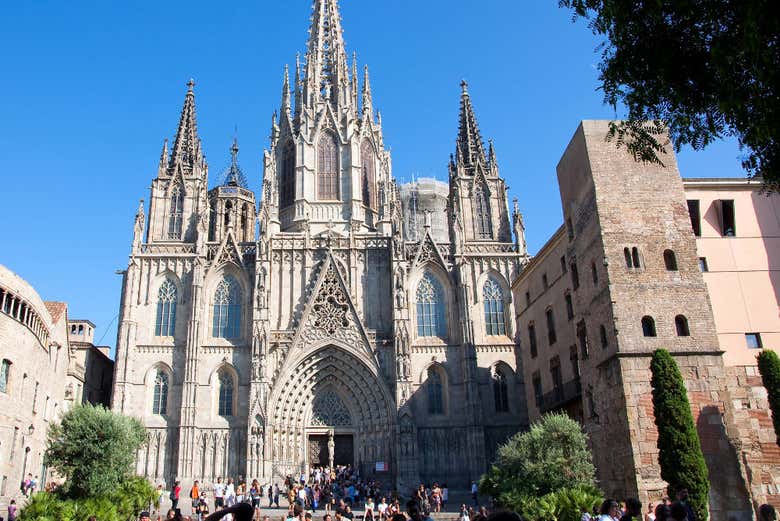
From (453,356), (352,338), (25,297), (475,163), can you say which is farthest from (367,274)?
(25,297)

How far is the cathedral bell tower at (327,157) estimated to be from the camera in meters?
44.7

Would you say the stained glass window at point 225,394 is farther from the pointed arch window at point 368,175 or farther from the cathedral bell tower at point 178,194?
the pointed arch window at point 368,175

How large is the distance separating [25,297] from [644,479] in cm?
2865

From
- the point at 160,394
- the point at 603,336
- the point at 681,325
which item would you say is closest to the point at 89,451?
the point at 160,394

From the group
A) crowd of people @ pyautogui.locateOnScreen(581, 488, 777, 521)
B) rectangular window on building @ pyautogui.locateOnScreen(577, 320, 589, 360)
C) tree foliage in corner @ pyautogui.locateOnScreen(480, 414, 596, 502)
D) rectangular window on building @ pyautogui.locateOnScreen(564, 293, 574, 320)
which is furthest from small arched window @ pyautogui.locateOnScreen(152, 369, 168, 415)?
crowd of people @ pyautogui.locateOnScreen(581, 488, 777, 521)

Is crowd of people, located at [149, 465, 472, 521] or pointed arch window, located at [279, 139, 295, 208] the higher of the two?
pointed arch window, located at [279, 139, 295, 208]

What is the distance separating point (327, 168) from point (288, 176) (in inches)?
116

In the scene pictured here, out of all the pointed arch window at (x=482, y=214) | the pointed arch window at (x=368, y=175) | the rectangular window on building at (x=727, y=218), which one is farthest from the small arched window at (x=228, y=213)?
the rectangular window on building at (x=727, y=218)

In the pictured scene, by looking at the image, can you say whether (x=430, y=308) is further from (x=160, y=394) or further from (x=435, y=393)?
(x=160, y=394)

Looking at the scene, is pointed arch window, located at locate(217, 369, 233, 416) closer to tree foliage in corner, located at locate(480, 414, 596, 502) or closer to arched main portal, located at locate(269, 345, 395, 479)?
arched main portal, located at locate(269, 345, 395, 479)

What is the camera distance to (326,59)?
51688 millimetres

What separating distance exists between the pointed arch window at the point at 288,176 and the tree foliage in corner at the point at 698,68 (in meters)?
36.3

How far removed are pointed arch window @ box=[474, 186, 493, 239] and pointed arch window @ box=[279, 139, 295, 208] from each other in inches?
502

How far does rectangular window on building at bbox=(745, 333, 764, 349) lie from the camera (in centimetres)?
2297
